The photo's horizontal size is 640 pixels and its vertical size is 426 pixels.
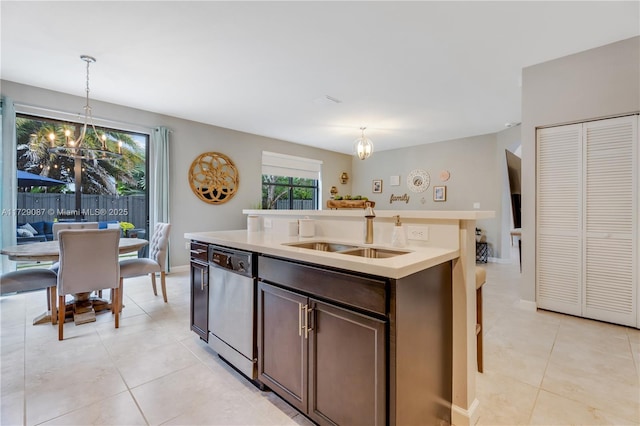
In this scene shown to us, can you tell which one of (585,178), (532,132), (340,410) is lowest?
(340,410)

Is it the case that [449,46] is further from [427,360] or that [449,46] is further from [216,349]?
[216,349]

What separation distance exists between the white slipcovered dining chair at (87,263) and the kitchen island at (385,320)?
5.57 ft

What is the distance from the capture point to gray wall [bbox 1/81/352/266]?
386cm

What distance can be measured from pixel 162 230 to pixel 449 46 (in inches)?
148

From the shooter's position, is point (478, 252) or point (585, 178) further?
point (478, 252)

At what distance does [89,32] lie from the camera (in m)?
2.52

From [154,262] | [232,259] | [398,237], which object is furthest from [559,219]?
[154,262]

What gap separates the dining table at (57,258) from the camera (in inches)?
99.3

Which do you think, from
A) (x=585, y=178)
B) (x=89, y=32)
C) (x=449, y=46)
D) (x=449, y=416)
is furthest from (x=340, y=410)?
(x=89, y=32)

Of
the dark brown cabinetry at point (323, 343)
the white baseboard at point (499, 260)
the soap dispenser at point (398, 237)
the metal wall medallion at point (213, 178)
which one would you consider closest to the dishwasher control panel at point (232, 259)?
the dark brown cabinetry at point (323, 343)

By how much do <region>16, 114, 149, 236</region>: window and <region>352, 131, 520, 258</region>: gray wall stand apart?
543 cm

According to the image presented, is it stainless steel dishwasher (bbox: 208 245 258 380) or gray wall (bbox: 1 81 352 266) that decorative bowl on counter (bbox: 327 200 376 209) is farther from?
gray wall (bbox: 1 81 352 266)

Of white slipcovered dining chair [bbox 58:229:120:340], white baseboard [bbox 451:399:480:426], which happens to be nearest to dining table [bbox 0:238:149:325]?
white slipcovered dining chair [bbox 58:229:120:340]

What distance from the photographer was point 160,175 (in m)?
4.61
